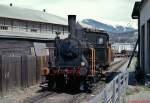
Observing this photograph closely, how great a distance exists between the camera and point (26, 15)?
61.3 metres

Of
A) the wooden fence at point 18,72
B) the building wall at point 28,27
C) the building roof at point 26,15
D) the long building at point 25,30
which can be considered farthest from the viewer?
the building roof at point 26,15

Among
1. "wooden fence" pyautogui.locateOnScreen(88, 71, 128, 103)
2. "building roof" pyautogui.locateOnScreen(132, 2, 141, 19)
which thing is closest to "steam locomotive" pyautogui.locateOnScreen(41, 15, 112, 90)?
"wooden fence" pyautogui.locateOnScreen(88, 71, 128, 103)

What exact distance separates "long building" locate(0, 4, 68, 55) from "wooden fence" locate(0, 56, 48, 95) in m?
6.28

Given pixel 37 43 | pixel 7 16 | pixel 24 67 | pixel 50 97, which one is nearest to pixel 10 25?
pixel 7 16

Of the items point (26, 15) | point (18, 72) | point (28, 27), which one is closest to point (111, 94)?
point (18, 72)

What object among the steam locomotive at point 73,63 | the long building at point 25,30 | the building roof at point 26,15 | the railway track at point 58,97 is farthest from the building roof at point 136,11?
the building roof at point 26,15

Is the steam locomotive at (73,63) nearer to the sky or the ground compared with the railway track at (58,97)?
nearer to the sky

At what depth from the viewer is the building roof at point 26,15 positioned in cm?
5528

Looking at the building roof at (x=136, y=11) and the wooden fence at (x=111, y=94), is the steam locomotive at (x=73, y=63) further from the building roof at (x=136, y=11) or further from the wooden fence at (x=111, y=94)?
the building roof at (x=136, y=11)

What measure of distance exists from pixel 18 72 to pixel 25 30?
123 feet

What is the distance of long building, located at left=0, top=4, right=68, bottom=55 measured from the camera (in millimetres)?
33562

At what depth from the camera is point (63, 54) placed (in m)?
23.2

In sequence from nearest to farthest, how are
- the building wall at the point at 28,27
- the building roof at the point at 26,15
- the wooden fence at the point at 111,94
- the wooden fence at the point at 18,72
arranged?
the wooden fence at the point at 111,94 → the wooden fence at the point at 18,72 → the building wall at the point at 28,27 → the building roof at the point at 26,15

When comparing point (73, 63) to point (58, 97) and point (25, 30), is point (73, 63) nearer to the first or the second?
point (58, 97)
